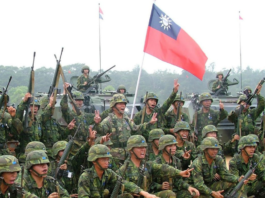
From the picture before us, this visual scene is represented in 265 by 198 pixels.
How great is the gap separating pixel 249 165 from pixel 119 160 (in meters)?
2.48

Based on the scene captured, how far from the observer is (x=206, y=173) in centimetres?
748

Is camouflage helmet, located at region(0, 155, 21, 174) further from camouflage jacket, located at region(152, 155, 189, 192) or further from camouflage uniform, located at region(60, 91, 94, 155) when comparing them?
camouflage uniform, located at region(60, 91, 94, 155)

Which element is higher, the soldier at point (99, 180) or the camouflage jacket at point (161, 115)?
the camouflage jacket at point (161, 115)

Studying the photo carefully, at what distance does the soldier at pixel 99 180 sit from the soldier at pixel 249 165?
269cm

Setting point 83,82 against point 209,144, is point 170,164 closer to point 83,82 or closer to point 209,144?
point 209,144

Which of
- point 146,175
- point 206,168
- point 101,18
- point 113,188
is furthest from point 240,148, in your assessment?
point 101,18

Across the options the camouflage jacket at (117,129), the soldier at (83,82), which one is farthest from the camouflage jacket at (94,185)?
the soldier at (83,82)

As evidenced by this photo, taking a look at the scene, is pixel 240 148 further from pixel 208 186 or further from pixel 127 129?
pixel 127 129

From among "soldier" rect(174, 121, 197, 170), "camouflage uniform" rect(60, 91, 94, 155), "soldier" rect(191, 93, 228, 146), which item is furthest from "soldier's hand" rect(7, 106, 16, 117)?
"soldier" rect(191, 93, 228, 146)

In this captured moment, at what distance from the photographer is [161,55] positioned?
10906 mm

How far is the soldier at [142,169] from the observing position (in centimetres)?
665

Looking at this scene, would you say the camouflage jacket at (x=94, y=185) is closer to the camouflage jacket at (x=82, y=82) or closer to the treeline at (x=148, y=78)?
the camouflage jacket at (x=82, y=82)

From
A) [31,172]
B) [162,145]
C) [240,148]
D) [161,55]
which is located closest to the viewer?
[31,172]

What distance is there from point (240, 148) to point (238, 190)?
1.25 meters
